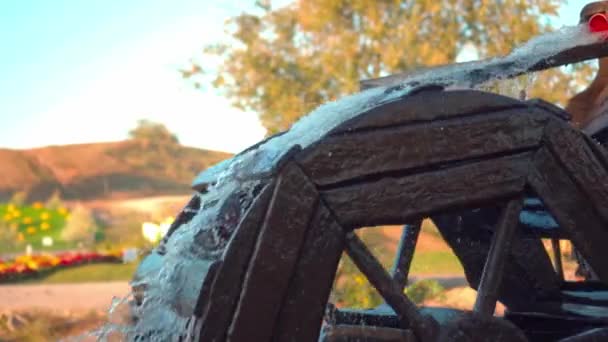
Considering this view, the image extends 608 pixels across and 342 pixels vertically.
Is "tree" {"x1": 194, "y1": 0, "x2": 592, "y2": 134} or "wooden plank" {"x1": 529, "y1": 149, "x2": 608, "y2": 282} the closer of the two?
"wooden plank" {"x1": 529, "y1": 149, "x2": 608, "y2": 282}

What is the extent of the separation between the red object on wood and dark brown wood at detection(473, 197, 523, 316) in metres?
0.94

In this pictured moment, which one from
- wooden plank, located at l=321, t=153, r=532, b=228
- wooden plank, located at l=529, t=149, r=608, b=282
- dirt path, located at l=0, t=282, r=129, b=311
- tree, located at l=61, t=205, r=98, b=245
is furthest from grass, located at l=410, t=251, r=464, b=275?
wooden plank, located at l=321, t=153, r=532, b=228

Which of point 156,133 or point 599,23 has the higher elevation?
point 156,133

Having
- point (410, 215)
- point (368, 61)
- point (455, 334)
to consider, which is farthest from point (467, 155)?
point (368, 61)

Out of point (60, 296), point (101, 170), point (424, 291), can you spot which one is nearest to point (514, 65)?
point (424, 291)

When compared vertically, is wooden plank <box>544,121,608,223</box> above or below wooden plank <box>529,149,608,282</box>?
above

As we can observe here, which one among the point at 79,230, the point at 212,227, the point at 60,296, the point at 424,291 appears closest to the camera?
the point at 212,227

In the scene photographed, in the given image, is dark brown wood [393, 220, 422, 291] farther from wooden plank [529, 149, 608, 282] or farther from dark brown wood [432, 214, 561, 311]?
wooden plank [529, 149, 608, 282]

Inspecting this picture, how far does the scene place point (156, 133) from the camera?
98.2ft

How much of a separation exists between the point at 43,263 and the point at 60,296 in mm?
3223

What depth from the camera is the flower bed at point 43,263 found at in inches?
Result: 598

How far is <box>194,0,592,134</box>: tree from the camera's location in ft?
48.1

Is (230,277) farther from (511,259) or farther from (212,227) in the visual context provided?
(511,259)

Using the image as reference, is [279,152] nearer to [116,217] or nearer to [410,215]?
[410,215]
